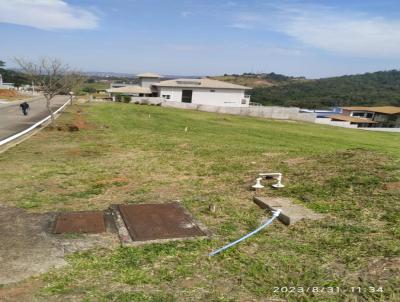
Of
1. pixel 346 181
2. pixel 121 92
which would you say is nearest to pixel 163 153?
pixel 346 181

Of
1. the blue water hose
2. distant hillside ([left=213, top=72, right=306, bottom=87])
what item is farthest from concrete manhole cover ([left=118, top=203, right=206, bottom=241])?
distant hillside ([left=213, top=72, right=306, bottom=87])

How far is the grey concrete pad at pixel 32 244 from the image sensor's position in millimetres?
4285

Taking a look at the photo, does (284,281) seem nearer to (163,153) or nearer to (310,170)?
(310,170)

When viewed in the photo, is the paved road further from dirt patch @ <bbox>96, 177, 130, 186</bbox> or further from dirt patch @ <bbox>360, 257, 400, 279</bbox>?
dirt patch @ <bbox>360, 257, 400, 279</bbox>

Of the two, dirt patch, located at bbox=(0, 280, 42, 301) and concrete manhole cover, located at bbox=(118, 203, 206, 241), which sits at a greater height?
concrete manhole cover, located at bbox=(118, 203, 206, 241)

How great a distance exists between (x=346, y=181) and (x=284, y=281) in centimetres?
418

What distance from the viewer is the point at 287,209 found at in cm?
621

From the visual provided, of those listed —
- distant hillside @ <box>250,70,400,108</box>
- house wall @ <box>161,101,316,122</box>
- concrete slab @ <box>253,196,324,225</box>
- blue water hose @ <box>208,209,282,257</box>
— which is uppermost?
distant hillside @ <box>250,70,400,108</box>

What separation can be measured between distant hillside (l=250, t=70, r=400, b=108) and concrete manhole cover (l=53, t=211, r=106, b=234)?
81738 mm

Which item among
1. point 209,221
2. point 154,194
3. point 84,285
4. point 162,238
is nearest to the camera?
point 84,285

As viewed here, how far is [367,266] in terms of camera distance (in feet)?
14.2

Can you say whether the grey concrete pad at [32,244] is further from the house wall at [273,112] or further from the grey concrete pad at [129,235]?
the house wall at [273,112]

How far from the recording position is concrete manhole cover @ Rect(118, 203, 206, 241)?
536cm

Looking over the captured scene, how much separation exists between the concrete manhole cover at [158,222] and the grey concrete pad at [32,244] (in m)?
0.40
